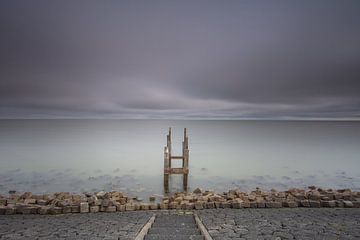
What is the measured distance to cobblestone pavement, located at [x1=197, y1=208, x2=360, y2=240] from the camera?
589 cm

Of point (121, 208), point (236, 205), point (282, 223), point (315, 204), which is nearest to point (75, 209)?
point (121, 208)

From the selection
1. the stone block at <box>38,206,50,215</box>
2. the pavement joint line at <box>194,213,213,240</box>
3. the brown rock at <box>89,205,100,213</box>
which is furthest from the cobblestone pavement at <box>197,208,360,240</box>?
the stone block at <box>38,206,50,215</box>

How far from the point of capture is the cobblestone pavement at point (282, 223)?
19.3 ft

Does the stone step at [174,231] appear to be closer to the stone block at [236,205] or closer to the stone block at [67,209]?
the stone block at [236,205]

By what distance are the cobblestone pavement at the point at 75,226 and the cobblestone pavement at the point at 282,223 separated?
203 cm

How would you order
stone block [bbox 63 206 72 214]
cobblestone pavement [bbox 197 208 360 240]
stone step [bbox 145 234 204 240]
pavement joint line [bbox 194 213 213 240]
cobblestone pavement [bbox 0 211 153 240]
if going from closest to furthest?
stone step [bbox 145 234 204 240], pavement joint line [bbox 194 213 213 240], cobblestone pavement [bbox 197 208 360 240], cobblestone pavement [bbox 0 211 153 240], stone block [bbox 63 206 72 214]

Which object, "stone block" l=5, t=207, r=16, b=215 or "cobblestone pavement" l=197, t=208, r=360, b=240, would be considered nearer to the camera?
"cobblestone pavement" l=197, t=208, r=360, b=240

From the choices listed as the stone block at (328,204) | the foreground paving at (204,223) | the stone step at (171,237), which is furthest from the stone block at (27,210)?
the stone block at (328,204)

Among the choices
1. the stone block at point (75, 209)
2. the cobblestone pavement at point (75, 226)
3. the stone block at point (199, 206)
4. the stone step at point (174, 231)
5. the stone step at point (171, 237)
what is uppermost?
the stone step at point (171, 237)

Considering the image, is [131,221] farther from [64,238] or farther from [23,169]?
[23,169]

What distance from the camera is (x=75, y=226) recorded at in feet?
22.5

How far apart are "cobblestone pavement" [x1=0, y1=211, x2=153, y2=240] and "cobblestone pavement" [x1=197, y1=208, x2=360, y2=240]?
2027 mm

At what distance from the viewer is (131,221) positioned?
7.38m

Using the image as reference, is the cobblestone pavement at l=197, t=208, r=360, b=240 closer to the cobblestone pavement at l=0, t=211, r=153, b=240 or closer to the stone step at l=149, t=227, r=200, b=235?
the stone step at l=149, t=227, r=200, b=235
